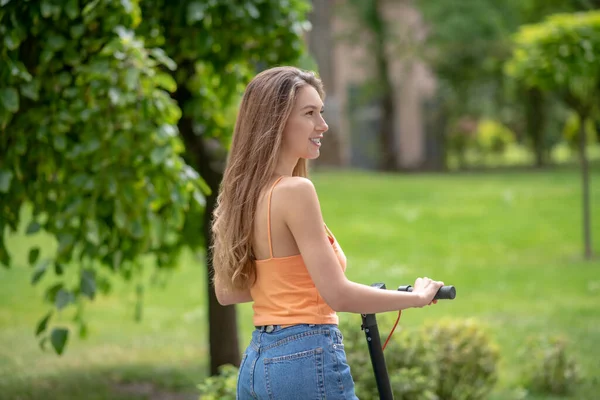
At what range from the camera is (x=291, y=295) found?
2.53 metres

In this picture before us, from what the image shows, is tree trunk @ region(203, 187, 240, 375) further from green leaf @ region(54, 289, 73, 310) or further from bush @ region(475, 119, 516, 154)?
bush @ region(475, 119, 516, 154)

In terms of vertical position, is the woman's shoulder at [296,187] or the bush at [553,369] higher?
the woman's shoulder at [296,187]

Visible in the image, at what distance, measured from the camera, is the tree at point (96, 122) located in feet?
13.9

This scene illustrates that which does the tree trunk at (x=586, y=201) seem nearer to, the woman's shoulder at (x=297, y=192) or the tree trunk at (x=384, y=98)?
the woman's shoulder at (x=297, y=192)

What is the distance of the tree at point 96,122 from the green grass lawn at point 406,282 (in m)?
1.55

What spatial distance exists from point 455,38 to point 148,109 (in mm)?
18103

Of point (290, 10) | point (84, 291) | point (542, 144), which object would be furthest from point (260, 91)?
point (542, 144)

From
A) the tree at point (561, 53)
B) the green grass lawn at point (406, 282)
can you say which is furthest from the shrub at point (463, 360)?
the tree at point (561, 53)

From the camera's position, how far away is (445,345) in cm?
533

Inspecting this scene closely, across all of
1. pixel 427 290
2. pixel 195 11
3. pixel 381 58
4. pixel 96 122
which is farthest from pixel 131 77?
pixel 381 58

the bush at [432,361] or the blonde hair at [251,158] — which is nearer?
the blonde hair at [251,158]

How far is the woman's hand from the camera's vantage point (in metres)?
2.50

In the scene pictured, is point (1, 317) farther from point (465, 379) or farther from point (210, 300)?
point (465, 379)

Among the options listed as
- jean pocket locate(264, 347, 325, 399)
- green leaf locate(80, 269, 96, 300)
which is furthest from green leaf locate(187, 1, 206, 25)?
jean pocket locate(264, 347, 325, 399)
